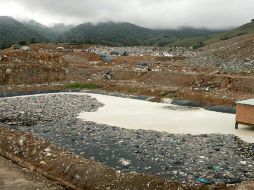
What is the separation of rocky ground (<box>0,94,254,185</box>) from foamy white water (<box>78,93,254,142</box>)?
4.26 ft

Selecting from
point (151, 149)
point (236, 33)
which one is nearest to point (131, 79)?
point (151, 149)

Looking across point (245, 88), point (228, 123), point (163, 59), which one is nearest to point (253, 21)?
point (163, 59)

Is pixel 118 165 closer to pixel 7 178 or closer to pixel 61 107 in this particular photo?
pixel 7 178

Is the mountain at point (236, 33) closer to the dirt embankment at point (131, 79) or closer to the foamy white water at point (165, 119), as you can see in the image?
the dirt embankment at point (131, 79)

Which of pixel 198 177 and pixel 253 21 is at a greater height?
pixel 253 21

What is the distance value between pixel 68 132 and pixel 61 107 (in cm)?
836

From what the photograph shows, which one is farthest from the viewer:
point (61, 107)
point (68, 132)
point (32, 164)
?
point (61, 107)

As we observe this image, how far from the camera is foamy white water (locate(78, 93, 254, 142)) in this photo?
20.5m

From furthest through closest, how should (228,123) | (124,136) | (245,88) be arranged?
(245,88) < (228,123) < (124,136)

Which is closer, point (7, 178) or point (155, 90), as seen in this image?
point (7, 178)

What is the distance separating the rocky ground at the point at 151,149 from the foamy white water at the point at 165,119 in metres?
1.30

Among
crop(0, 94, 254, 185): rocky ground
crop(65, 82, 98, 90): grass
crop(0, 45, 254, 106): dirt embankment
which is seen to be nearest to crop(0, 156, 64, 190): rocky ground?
crop(0, 94, 254, 185): rocky ground

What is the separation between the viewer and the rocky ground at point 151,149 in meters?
13.7

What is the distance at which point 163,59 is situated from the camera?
63.8 m
